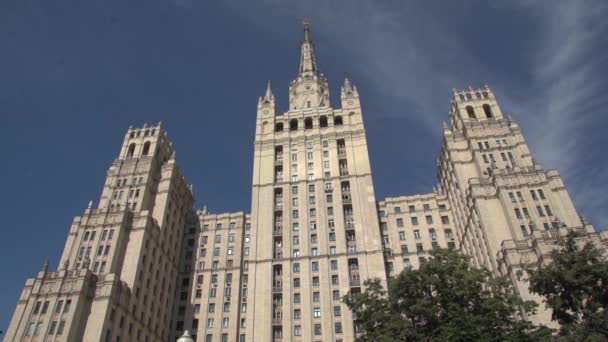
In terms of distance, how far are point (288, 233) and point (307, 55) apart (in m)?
64.2

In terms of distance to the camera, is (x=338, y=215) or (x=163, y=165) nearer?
(x=338, y=215)

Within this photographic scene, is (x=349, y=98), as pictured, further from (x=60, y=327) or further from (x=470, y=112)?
(x=60, y=327)

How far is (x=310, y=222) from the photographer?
75500 mm

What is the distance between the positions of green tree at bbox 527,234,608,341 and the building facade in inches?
840

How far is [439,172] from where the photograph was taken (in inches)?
3499

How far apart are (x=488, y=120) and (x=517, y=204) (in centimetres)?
1968

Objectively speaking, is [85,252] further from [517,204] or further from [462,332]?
[517,204]

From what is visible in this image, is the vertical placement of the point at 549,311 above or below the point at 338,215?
below

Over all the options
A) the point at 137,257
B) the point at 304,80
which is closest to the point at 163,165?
the point at 137,257

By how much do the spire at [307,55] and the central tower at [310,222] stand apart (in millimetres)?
22167

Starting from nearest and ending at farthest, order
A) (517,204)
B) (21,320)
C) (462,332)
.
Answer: (462,332), (21,320), (517,204)

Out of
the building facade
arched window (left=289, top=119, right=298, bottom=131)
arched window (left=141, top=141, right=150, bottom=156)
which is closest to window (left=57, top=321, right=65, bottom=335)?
the building facade

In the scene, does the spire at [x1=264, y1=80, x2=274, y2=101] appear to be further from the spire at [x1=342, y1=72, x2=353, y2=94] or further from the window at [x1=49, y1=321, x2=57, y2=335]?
the window at [x1=49, y1=321, x2=57, y2=335]

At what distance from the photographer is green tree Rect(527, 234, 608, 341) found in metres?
28.3
